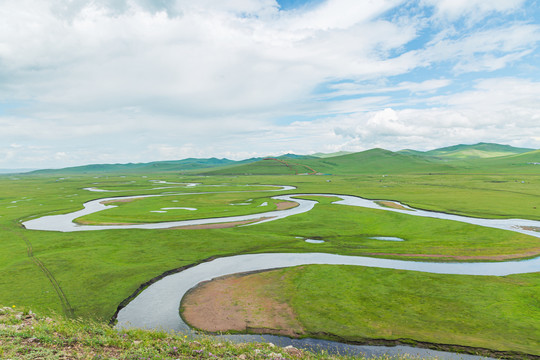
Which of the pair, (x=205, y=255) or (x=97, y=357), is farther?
(x=205, y=255)

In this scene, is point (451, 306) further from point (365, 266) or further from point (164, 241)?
point (164, 241)

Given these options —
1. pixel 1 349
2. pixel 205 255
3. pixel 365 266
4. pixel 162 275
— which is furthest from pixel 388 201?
pixel 1 349

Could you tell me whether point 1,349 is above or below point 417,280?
above

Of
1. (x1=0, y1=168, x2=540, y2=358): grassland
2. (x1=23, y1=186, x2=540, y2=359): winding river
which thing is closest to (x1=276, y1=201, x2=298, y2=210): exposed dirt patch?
(x1=0, y1=168, x2=540, y2=358): grassland

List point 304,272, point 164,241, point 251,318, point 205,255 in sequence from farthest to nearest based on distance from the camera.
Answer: point 164,241, point 205,255, point 304,272, point 251,318

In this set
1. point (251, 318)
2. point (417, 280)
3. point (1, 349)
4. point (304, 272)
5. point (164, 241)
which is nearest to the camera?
point (1, 349)

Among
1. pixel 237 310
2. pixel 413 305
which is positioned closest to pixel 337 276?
pixel 413 305

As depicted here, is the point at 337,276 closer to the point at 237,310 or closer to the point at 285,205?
the point at 237,310

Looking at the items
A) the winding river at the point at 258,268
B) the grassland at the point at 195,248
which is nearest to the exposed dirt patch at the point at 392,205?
the grassland at the point at 195,248

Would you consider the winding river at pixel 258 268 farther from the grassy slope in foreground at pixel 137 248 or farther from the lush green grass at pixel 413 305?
the grassy slope in foreground at pixel 137 248
